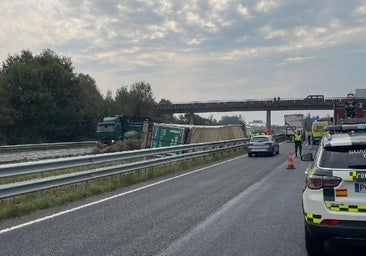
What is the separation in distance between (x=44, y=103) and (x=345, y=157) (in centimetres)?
5856

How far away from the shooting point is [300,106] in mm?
83062

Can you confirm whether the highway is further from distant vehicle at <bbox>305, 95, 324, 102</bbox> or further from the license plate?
distant vehicle at <bbox>305, 95, 324, 102</bbox>

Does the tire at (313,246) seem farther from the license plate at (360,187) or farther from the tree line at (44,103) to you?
the tree line at (44,103)

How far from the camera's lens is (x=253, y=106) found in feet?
285

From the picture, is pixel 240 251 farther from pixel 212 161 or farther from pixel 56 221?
pixel 212 161

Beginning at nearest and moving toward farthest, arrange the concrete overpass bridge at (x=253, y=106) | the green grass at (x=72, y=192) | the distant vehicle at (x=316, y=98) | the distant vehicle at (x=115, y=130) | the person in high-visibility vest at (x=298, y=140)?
the green grass at (x=72, y=192) < the person in high-visibility vest at (x=298, y=140) < the distant vehicle at (x=115, y=130) < the distant vehicle at (x=316, y=98) < the concrete overpass bridge at (x=253, y=106)

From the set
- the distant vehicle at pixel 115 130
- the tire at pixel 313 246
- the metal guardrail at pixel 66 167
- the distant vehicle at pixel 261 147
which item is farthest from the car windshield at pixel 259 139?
the tire at pixel 313 246

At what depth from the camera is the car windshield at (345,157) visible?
6.05 meters

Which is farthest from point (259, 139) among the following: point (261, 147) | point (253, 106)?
point (253, 106)

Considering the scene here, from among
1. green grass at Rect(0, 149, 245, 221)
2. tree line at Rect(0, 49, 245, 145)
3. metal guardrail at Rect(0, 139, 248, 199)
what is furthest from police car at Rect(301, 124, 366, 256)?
tree line at Rect(0, 49, 245, 145)

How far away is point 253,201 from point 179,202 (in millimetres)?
1652

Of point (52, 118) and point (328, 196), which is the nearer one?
point (328, 196)

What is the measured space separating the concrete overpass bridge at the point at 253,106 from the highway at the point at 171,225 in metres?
69.7

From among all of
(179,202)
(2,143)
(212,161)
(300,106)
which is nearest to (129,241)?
(179,202)
